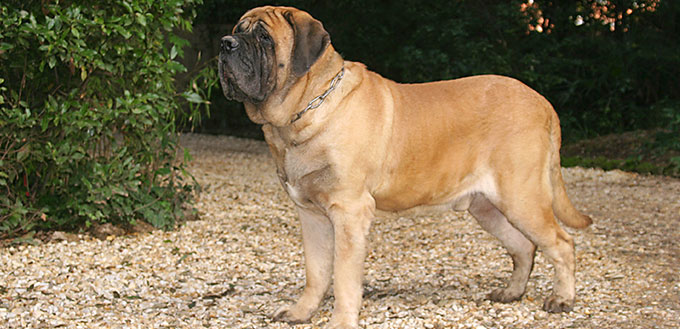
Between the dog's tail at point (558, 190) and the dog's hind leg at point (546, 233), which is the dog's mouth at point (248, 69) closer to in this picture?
the dog's hind leg at point (546, 233)

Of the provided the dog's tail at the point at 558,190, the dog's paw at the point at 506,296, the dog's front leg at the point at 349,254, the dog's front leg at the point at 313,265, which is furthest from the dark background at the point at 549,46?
the dog's front leg at the point at 349,254

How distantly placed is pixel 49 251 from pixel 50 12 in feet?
5.03

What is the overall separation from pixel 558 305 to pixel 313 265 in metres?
1.24

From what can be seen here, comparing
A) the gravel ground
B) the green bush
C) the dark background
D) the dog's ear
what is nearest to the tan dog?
the dog's ear

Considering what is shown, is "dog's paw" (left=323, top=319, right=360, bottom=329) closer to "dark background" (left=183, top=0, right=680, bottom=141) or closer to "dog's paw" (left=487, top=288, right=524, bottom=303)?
"dog's paw" (left=487, top=288, right=524, bottom=303)

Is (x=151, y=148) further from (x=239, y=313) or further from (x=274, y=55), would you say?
(x=274, y=55)

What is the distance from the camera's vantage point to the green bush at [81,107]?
4293 mm

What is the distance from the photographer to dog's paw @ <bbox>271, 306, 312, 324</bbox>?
3.40 metres

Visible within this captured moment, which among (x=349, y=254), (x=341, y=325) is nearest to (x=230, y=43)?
(x=349, y=254)

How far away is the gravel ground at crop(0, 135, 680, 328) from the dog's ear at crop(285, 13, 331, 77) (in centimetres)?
99

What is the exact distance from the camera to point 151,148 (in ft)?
16.9

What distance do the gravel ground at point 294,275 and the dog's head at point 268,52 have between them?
1.00m

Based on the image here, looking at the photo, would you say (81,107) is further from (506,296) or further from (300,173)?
(506,296)

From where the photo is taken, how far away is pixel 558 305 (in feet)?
11.5
